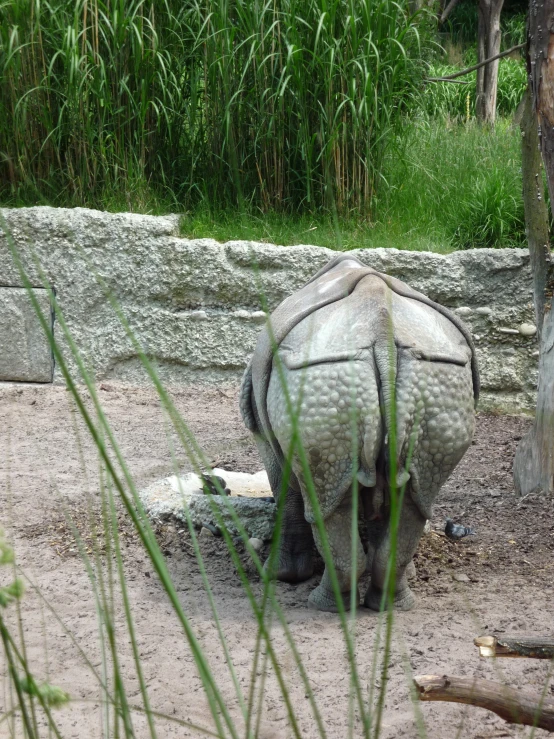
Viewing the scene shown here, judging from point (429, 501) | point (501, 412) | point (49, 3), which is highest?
point (49, 3)

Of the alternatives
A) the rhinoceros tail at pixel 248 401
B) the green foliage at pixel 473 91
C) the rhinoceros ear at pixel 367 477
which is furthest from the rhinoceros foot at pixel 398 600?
the green foliage at pixel 473 91

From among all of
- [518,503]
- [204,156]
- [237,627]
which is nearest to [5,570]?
[237,627]

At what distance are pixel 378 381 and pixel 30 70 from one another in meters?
4.79

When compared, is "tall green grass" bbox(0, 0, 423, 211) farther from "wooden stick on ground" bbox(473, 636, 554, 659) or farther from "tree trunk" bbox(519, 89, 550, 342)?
"wooden stick on ground" bbox(473, 636, 554, 659)

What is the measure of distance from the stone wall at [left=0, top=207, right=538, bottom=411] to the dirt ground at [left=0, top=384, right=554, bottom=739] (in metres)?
1.11

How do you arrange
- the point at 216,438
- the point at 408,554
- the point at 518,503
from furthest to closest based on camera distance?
the point at 216,438, the point at 518,503, the point at 408,554

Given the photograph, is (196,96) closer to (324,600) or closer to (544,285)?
(544,285)

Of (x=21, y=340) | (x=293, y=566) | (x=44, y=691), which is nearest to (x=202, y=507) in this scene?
(x=293, y=566)

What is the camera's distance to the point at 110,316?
20.5 ft

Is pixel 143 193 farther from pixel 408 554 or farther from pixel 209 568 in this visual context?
pixel 408 554

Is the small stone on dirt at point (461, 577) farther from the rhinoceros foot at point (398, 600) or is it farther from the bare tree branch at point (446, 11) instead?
the bare tree branch at point (446, 11)

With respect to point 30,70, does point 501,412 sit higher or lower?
lower

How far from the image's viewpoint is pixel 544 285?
448cm

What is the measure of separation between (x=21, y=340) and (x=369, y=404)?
4121 mm
